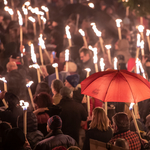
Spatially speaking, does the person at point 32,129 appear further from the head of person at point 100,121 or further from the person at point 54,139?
the head of person at point 100,121

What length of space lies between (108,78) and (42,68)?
8.91 ft

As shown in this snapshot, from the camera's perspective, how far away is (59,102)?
5.13m

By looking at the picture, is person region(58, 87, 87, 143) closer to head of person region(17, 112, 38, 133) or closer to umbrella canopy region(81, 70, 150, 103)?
umbrella canopy region(81, 70, 150, 103)

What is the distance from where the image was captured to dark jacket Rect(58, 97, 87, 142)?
4988mm

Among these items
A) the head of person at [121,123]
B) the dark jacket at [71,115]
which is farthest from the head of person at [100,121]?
the dark jacket at [71,115]

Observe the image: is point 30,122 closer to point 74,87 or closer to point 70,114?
point 70,114

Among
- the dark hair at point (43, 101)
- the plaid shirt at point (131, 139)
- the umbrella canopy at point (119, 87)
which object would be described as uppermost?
the umbrella canopy at point (119, 87)

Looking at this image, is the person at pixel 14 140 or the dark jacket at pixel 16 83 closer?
the person at pixel 14 140

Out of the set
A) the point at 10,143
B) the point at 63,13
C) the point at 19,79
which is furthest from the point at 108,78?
the point at 63,13

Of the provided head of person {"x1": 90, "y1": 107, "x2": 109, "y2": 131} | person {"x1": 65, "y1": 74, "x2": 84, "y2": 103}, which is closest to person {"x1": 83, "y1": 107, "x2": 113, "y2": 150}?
head of person {"x1": 90, "y1": 107, "x2": 109, "y2": 131}

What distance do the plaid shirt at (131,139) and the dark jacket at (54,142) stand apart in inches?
25.4

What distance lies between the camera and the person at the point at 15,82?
6062 mm

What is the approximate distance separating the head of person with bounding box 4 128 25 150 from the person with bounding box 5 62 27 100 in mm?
2285

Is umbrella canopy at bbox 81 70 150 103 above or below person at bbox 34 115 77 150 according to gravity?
above
